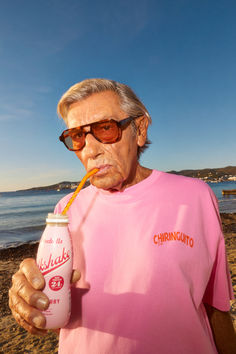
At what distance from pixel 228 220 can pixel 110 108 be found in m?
16.7

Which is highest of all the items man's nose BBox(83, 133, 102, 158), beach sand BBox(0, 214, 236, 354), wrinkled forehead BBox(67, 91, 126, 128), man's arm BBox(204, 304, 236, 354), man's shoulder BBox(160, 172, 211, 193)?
wrinkled forehead BBox(67, 91, 126, 128)

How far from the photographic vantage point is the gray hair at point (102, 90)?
1.84 m

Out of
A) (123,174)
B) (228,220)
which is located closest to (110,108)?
(123,174)

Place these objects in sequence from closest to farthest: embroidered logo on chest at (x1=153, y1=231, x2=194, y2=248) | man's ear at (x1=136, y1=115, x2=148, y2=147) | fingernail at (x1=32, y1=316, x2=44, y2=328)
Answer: fingernail at (x1=32, y1=316, x2=44, y2=328)
embroidered logo on chest at (x1=153, y1=231, x2=194, y2=248)
man's ear at (x1=136, y1=115, x2=148, y2=147)

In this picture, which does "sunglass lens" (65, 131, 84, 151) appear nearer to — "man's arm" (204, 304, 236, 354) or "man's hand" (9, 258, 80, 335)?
"man's hand" (9, 258, 80, 335)

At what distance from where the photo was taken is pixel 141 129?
214 cm

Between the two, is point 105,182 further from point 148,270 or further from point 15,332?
point 15,332

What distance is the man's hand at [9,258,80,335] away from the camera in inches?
49.1

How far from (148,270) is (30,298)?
2.31 feet

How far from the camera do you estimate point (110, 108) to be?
185 centimetres

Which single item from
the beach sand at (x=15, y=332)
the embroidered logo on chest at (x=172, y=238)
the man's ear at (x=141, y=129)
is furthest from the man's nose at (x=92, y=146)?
the beach sand at (x=15, y=332)

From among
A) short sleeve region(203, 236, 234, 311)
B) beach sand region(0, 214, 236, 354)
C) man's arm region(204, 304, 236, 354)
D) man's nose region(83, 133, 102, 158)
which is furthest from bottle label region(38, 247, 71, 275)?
beach sand region(0, 214, 236, 354)

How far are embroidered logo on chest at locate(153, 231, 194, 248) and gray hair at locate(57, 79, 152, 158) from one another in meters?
0.93

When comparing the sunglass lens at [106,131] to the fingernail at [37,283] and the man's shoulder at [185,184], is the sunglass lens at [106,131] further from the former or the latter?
the fingernail at [37,283]
